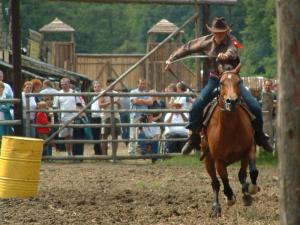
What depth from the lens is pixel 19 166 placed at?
45.3 ft

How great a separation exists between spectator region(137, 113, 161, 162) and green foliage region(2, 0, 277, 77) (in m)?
25.3

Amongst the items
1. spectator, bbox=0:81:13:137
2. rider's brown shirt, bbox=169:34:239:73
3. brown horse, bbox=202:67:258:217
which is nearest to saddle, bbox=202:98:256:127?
brown horse, bbox=202:67:258:217

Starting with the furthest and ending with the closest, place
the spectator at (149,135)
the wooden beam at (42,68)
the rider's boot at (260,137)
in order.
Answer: the wooden beam at (42,68), the spectator at (149,135), the rider's boot at (260,137)

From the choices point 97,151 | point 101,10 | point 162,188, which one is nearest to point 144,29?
point 101,10

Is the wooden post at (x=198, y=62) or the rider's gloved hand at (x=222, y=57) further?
the wooden post at (x=198, y=62)

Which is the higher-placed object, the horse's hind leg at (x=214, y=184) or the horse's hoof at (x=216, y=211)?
the horse's hind leg at (x=214, y=184)

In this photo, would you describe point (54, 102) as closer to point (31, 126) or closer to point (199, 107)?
point (31, 126)

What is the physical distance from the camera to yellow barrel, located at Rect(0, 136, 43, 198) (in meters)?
13.7

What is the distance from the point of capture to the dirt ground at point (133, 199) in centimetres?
1184

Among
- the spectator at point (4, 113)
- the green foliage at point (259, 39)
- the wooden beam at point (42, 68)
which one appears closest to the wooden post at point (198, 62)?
the spectator at point (4, 113)

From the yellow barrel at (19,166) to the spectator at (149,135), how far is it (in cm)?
845

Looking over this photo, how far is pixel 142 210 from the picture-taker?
1272cm

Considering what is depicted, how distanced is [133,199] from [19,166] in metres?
1.45

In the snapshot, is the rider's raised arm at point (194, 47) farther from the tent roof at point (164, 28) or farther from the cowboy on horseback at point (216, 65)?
the tent roof at point (164, 28)
